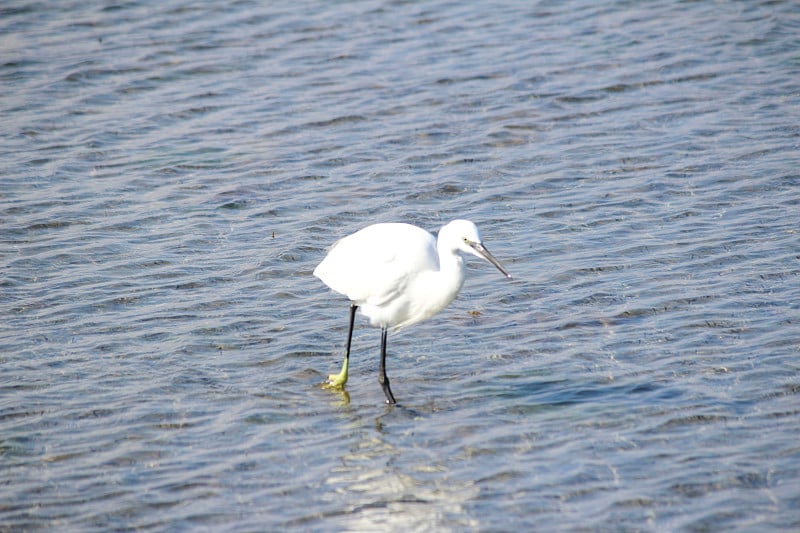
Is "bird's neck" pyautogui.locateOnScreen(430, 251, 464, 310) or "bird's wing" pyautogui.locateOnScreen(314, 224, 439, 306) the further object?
"bird's wing" pyautogui.locateOnScreen(314, 224, 439, 306)

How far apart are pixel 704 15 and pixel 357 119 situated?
17.7ft

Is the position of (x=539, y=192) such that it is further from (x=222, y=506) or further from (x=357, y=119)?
(x=222, y=506)

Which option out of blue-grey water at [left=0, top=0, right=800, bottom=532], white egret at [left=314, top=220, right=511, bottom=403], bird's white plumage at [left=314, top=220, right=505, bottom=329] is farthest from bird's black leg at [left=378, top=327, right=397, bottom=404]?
bird's white plumage at [left=314, top=220, right=505, bottom=329]

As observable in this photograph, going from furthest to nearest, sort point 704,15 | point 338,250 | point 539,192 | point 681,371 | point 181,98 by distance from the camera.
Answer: point 704,15 < point 181,98 < point 539,192 < point 338,250 < point 681,371

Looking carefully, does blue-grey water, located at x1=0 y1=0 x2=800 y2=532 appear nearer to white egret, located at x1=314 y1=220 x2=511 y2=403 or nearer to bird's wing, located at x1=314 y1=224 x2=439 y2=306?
white egret, located at x1=314 y1=220 x2=511 y2=403

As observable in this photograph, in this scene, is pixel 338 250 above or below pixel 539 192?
above

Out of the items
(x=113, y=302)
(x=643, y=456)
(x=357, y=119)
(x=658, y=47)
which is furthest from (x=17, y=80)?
(x=643, y=456)

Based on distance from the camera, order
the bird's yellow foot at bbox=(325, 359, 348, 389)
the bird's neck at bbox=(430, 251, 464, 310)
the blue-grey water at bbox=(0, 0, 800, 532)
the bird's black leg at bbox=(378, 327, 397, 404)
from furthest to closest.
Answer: the bird's yellow foot at bbox=(325, 359, 348, 389), the bird's black leg at bbox=(378, 327, 397, 404), the bird's neck at bbox=(430, 251, 464, 310), the blue-grey water at bbox=(0, 0, 800, 532)

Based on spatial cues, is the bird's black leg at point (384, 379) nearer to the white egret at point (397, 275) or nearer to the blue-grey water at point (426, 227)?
the white egret at point (397, 275)

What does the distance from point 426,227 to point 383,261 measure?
100 inches

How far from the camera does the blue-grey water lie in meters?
5.81

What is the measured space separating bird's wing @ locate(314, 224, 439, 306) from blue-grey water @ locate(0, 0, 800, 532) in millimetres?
638

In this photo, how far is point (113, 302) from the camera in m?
8.20

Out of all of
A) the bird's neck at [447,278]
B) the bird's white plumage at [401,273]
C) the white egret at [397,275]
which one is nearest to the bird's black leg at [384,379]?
the white egret at [397,275]
